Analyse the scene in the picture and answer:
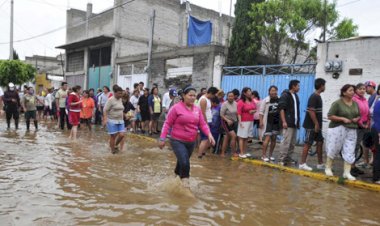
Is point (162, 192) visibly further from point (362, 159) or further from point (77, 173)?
point (362, 159)

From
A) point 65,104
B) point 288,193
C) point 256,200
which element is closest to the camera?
point 256,200

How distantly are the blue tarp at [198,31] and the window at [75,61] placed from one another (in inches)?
381

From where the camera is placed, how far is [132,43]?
78.7 ft

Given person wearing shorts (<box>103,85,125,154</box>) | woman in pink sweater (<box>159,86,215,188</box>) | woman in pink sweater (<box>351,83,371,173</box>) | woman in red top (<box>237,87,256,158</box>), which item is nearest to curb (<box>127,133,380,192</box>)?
woman in red top (<box>237,87,256,158</box>)

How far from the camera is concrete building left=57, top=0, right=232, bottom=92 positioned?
19.1 meters

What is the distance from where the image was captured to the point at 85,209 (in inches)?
196

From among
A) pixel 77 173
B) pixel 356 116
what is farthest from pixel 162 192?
pixel 356 116

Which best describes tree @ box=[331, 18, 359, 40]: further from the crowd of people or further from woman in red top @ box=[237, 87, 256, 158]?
woman in red top @ box=[237, 87, 256, 158]

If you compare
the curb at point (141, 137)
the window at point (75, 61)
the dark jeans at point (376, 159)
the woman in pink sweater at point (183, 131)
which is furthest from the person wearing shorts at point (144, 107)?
the window at point (75, 61)

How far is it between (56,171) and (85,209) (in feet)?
8.59

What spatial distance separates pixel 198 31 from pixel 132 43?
4634 mm

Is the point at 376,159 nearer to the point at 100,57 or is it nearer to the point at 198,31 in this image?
the point at 198,31

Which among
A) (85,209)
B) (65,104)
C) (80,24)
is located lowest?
(85,209)

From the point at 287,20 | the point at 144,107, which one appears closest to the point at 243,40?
the point at 287,20
